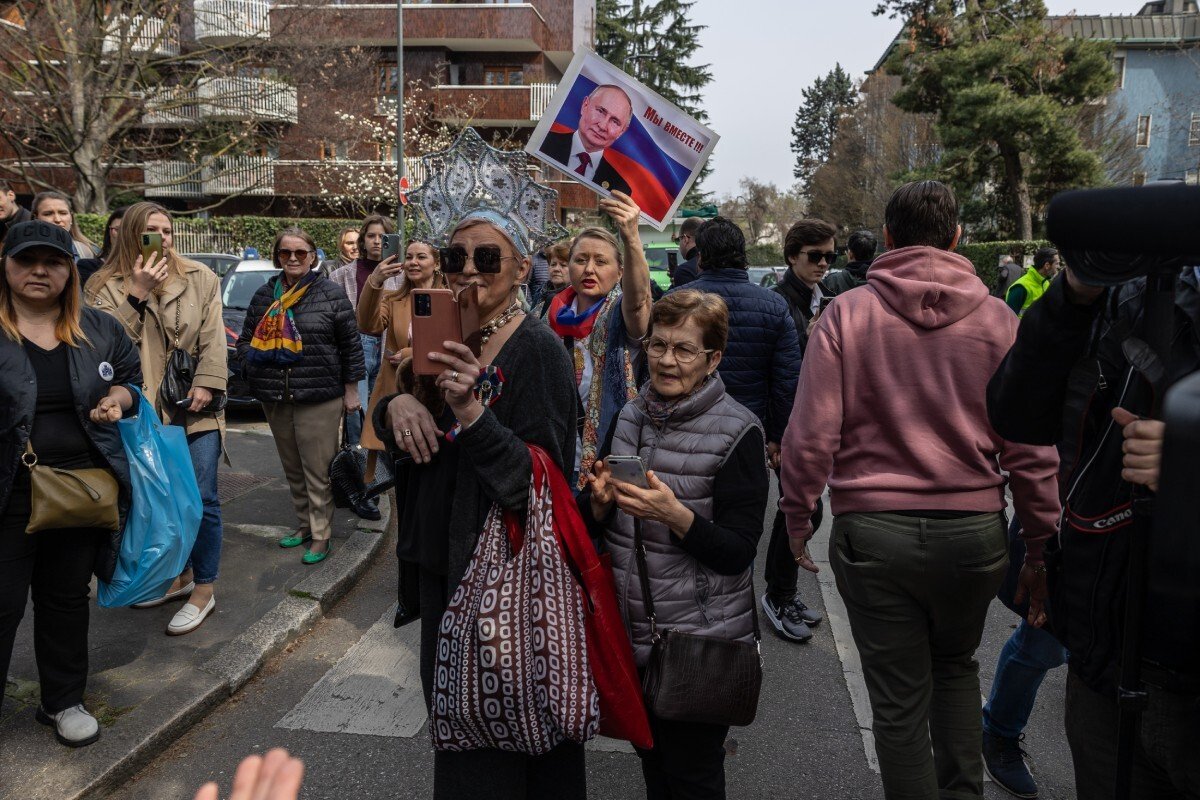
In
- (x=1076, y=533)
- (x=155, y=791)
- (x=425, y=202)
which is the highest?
(x=425, y=202)

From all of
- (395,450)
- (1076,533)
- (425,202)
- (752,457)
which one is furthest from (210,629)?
(1076,533)

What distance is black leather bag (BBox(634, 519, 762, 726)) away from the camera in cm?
239

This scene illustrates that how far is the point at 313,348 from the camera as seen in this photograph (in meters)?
5.48

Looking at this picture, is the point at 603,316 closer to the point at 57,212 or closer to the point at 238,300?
the point at 57,212

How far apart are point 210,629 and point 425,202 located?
3024mm

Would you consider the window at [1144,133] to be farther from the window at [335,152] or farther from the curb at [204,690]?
the curb at [204,690]

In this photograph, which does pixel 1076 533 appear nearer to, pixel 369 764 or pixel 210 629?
pixel 369 764

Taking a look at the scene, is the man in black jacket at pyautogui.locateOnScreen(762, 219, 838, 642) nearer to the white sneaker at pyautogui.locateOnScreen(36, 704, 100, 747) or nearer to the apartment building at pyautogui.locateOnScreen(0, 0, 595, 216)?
the white sneaker at pyautogui.locateOnScreen(36, 704, 100, 747)

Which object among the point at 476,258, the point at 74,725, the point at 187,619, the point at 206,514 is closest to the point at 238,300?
the point at 206,514

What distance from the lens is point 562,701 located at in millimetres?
2186

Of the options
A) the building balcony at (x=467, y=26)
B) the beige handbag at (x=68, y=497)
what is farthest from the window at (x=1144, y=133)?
the beige handbag at (x=68, y=497)

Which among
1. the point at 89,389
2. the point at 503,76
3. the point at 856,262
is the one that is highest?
the point at 503,76

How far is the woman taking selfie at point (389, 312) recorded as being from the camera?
4.95 metres

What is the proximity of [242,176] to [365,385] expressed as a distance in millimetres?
28914
